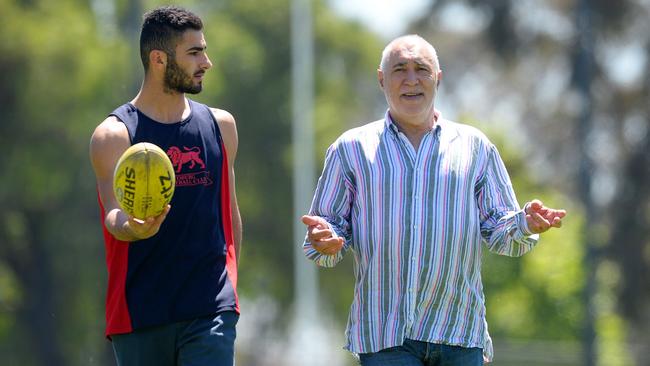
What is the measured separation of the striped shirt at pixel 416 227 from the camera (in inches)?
246

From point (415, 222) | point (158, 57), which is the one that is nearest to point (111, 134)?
point (158, 57)

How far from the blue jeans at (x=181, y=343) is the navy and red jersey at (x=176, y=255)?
0.15ft

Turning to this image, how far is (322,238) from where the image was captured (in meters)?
6.07

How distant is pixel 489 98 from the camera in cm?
3891

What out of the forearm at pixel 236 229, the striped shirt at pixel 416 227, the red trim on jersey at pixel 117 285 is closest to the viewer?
the red trim on jersey at pixel 117 285

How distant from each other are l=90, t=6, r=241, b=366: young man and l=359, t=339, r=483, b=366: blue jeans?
67 centimetres

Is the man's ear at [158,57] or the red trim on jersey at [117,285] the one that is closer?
the red trim on jersey at [117,285]

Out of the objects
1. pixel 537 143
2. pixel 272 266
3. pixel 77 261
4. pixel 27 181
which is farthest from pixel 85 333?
pixel 537 143

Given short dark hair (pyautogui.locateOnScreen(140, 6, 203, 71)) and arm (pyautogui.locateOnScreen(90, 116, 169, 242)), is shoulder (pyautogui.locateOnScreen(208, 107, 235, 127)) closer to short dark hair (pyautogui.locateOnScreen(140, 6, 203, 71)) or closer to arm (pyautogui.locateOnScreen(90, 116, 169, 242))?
short dark hair (pyautogui.locateOnScreen(140, 6, 203, 71))

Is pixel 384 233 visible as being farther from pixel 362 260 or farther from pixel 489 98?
pixel 489 98

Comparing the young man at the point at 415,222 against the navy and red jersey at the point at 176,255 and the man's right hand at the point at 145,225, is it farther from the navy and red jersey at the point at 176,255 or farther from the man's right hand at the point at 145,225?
the man's right hand at the point at 145,225

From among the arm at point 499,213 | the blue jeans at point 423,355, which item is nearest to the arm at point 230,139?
the blue jeans at point 423,355

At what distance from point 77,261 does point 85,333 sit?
1.66 metres

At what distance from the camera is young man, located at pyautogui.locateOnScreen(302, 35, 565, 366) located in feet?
20.4
